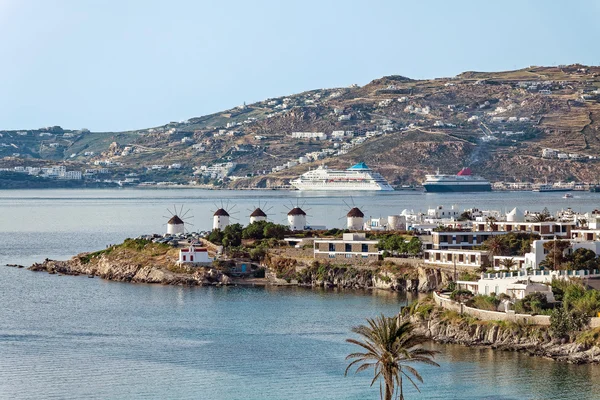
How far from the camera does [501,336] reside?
106 feet

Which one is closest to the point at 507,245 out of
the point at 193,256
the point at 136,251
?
the point at 193,256

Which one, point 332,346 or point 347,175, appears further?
point 347,175

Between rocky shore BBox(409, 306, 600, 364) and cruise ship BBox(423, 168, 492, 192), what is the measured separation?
142m

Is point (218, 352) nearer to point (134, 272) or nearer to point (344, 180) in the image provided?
point (134, 272)

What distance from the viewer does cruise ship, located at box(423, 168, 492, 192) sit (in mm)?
177125

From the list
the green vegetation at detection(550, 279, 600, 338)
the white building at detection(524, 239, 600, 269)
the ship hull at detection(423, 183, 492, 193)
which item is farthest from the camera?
the ship hull at detection(423, 183, 492, 193)

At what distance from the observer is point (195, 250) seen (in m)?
52.4

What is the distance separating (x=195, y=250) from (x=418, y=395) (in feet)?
83.4

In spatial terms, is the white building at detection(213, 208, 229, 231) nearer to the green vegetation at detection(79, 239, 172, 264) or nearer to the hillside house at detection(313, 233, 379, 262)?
the green vegetation at detection(79, 239, 172, 264)

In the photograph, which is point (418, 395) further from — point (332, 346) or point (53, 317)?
point (53, 317)

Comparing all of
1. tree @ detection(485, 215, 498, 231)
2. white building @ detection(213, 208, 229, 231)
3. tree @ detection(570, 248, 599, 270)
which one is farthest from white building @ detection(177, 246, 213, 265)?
tree @ detection(570, 248, 599, 270)

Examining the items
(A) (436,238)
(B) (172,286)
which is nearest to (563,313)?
(A) (436,238)

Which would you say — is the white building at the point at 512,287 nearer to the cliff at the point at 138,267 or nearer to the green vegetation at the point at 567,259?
the green vegetation at the point at 567,259

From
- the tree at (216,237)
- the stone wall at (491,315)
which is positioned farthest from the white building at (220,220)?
the stone wall at (491,315)
